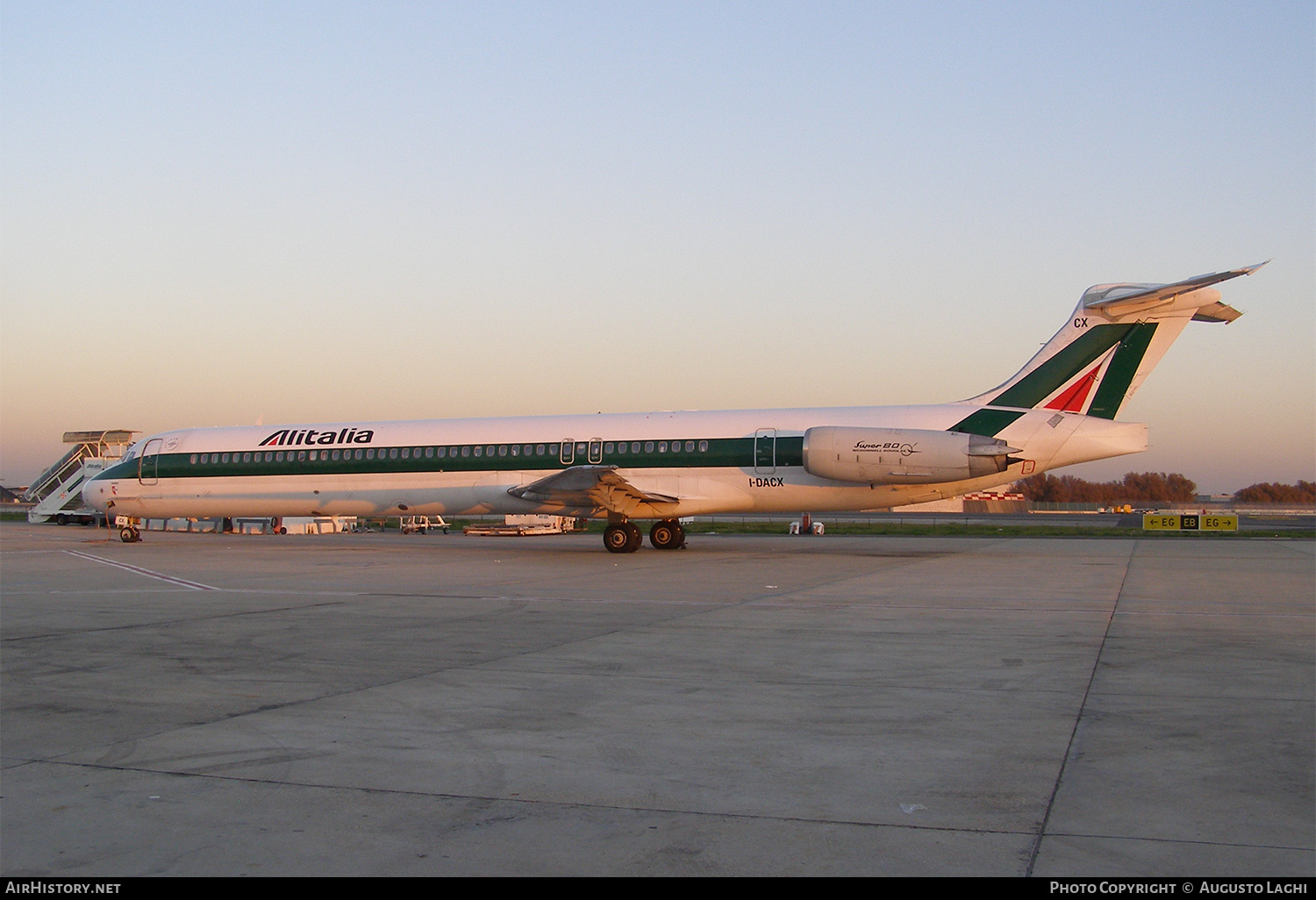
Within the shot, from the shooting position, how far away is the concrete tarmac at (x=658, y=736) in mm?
3930

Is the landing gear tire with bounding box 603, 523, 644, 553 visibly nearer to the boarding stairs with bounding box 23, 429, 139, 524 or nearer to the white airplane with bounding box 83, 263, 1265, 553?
the white airplane with bounding box 83, 263, 1265, 553

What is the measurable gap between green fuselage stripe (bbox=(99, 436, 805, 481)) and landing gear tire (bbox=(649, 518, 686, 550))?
2484mm

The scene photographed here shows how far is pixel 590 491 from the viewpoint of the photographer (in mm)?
22359

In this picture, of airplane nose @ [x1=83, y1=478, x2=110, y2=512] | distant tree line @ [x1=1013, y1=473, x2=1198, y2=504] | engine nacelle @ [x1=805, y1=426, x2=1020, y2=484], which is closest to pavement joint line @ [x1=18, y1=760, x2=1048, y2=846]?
engine nacelle @ [x1=805, y1=426, x2=1020, y2=484]

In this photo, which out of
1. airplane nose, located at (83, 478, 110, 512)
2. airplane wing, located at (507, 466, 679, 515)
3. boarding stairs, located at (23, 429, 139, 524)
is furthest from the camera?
boarding stairs, located at (23, 429, 139, 524)

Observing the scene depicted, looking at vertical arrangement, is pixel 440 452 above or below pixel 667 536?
above

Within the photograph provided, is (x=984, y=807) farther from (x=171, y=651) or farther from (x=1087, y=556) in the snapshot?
(x=1087, y=556)

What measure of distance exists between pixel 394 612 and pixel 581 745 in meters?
6.78

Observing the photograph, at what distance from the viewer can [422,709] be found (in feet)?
21.2

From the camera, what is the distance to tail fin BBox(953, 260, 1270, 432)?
19656 millimetres

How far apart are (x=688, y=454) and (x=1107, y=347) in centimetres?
888

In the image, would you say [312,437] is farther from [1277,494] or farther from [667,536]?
[1277,494]

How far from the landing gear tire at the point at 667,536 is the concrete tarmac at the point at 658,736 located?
472 inches

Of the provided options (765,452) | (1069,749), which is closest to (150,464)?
(765,452)
